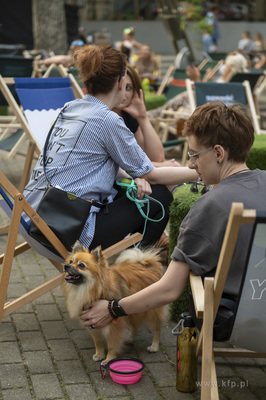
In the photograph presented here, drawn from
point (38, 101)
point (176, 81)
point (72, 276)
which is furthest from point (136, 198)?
point (176, 81)

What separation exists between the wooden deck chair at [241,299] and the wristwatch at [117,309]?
53cm

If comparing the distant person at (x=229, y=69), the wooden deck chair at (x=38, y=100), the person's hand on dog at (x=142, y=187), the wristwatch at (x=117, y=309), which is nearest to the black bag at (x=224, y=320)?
the wristwatch at (x=117, y=309)

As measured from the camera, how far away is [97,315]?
300cm

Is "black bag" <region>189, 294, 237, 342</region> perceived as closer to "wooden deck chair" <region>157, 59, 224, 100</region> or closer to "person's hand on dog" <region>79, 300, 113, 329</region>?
"person's hand on dog" <region>79, 300, 113, 329</region>

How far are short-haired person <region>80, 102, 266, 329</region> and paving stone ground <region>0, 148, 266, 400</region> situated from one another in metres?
0.61

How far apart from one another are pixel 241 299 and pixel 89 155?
148cm

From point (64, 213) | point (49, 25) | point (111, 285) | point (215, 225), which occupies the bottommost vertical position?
point (49, 25)

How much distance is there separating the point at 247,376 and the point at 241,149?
128cm

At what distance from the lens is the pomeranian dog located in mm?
2992

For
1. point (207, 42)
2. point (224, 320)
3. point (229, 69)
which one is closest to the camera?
point (224, 320)

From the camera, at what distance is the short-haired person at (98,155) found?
11.3 ft

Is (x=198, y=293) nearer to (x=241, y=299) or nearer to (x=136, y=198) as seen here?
(x=241, y=299)

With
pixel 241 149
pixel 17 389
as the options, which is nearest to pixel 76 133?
pixel 241 149

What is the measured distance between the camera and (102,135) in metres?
3.45
